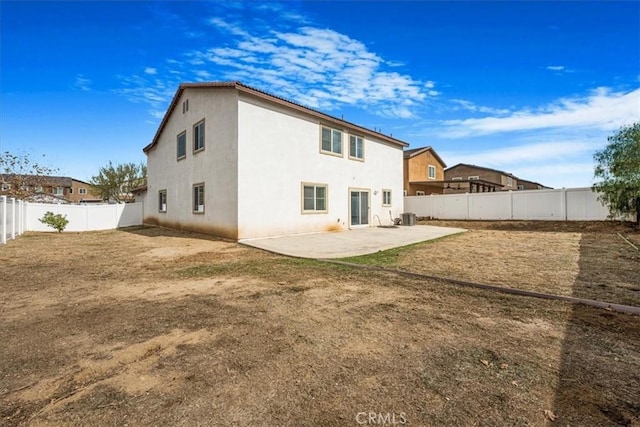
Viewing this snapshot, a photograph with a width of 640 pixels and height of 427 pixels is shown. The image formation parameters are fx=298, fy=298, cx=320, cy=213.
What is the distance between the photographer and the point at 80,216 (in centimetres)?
1977

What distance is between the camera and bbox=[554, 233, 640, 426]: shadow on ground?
6.59ft

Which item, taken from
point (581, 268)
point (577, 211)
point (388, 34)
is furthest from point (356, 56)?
point (577, 211)

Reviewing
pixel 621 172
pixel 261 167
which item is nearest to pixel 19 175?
pixel 261 167

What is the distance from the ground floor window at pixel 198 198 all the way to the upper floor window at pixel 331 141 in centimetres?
621

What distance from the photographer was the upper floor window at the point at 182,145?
1582cm

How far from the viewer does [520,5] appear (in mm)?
9617

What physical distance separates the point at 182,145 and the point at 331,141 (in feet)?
26.6

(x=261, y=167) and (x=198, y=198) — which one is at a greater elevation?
(x=261, y=167)

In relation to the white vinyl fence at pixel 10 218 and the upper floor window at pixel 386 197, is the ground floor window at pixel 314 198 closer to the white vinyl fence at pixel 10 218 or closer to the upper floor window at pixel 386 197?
the upper floor window at pixel 386 197

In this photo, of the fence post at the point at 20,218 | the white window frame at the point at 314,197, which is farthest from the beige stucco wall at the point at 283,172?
the fence post at the point at 20,218

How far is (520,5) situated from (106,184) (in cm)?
4641

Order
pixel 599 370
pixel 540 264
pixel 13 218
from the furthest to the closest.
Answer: pixel 13 218 → pixel 540 264 → pixel 599 370

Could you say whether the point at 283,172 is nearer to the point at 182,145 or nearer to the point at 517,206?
the point at 182,145

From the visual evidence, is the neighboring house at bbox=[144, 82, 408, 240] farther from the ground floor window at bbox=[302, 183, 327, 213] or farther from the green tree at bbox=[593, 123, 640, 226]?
the green tree at bbox=[593, 123, 640, 226]
